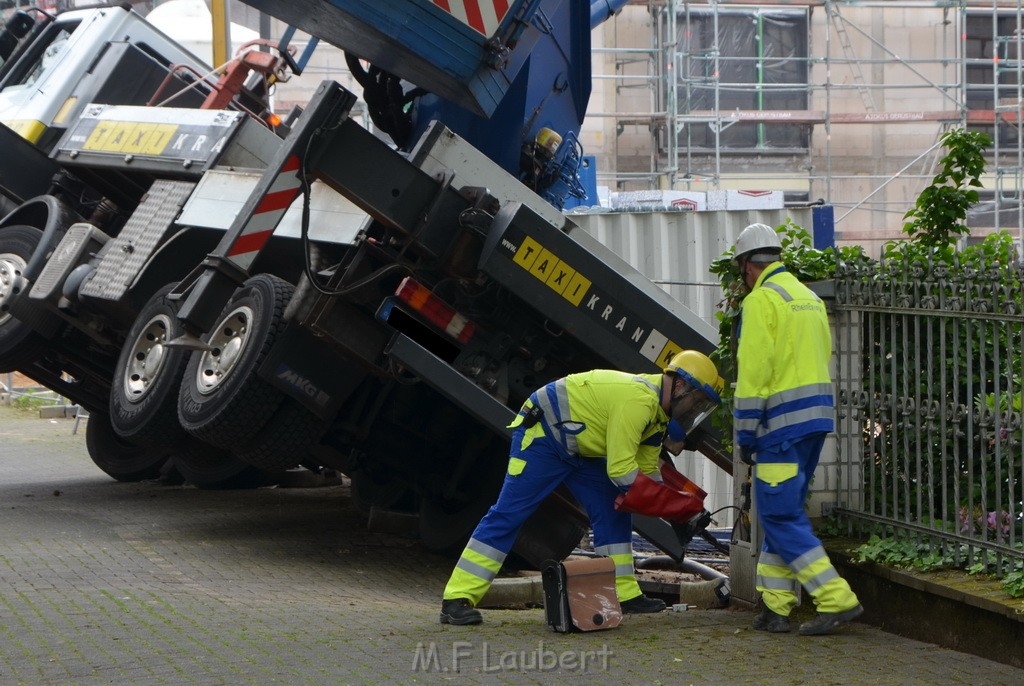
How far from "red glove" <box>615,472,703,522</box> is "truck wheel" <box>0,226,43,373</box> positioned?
213 inches

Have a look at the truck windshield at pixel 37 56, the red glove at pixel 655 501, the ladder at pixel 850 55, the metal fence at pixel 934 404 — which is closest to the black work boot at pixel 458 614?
the red glove at pixel 655 501

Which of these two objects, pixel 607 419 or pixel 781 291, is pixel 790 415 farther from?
pixel 607 419

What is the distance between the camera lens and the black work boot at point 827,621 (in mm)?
5359

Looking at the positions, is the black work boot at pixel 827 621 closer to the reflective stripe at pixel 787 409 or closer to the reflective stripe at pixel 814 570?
the reflective stripe at pixel 814 570

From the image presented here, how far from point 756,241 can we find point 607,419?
90 cm

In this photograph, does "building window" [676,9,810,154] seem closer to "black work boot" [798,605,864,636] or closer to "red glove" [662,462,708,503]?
"red glove" [662,462,708,503]

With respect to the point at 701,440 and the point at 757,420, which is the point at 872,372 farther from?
the point at 701,440

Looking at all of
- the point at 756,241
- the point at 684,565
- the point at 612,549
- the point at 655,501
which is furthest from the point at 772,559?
the point at 684,565

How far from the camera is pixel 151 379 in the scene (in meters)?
8.73

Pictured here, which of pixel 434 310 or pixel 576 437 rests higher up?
pixel 434 310

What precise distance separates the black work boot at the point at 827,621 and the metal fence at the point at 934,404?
40 cm

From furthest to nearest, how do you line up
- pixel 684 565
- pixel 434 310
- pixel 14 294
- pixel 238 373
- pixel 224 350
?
pixel 14 294, pixel 224 350, pixel 684 565, pixel 238 373, pixel 434 310

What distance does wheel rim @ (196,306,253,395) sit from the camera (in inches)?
308

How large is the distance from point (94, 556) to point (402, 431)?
1.73 metres
